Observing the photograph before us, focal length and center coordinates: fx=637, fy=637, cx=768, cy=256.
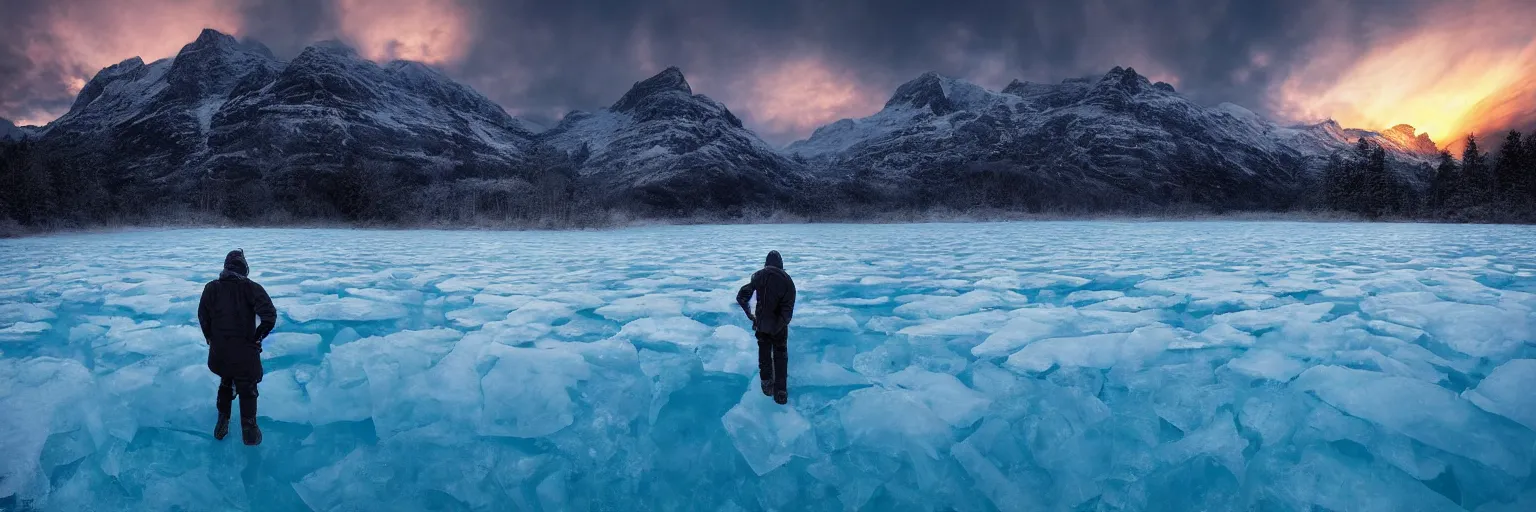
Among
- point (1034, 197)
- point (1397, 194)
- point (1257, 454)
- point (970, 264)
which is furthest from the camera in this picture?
point (1034, 197)

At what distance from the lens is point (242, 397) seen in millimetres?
3783

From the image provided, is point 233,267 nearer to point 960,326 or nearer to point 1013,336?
point 960,326

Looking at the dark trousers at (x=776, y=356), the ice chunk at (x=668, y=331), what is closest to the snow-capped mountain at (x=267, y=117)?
the ice chunk at (x=668, y=331)

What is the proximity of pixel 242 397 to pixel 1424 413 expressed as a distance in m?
7.08

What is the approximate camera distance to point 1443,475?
11.1 feet

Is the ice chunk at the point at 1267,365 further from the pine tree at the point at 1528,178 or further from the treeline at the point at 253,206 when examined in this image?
the pine tree at the point at 1528,178

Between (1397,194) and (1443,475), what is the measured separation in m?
72.6

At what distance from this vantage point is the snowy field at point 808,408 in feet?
11.4

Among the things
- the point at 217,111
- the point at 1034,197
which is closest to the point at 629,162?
the point at 217,111

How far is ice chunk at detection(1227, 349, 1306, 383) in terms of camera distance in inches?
181

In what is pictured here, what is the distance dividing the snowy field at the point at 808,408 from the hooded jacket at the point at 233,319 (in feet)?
1.96

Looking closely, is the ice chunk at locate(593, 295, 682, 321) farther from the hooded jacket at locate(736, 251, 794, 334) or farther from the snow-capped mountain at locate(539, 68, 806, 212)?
the snow-capped mountain at locate(539, 68, 806, 212)

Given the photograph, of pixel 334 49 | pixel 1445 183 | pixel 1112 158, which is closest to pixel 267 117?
pixel 334 49

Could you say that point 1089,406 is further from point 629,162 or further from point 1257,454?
point 629,162
